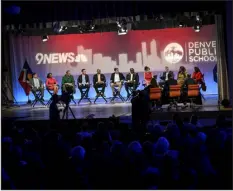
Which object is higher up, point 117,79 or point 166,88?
point 117,79

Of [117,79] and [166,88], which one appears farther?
[117,79]

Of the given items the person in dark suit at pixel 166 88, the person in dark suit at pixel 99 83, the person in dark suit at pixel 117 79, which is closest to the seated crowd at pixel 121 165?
the person in dark suit at pixel 166 88

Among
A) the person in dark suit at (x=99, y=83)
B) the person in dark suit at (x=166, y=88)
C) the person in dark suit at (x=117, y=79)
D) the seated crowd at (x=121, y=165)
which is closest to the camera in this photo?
the seated crowd at (x=121, y=165)

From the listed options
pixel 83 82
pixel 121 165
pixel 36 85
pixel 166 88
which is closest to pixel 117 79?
pixel 83 82

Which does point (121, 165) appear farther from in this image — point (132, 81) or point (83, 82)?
point (83, 82)

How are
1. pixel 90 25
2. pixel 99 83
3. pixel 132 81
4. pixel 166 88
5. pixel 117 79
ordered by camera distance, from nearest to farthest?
pixel 166 88, pixel 90 25, pixel 132 81, pixel 99 83, pixel 117 79

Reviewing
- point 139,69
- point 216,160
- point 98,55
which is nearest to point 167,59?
point 139,69

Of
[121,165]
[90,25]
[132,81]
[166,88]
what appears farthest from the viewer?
[132,81]

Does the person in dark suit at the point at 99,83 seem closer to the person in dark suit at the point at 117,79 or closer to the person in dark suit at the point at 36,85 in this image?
the person in dark suit at the point at 117,79

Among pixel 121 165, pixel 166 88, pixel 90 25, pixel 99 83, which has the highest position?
pixel 90 25

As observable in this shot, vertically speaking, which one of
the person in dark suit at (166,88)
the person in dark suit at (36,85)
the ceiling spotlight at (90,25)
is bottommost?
the person in dark suit at (166,88)

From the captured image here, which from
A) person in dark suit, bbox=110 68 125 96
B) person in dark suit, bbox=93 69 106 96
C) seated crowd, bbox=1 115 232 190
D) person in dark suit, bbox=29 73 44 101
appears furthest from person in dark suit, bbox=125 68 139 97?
seated crowd, bbox=1 115 232 190

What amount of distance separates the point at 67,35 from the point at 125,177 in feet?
42.4

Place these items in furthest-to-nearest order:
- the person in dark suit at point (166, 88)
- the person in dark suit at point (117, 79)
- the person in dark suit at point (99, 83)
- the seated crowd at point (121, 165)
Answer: the person in dark suit at point (117, 79), the person in dark suit at point (99, 83), the person in dark suit at point (166, 88), the seated crowd at point (121, 165)
